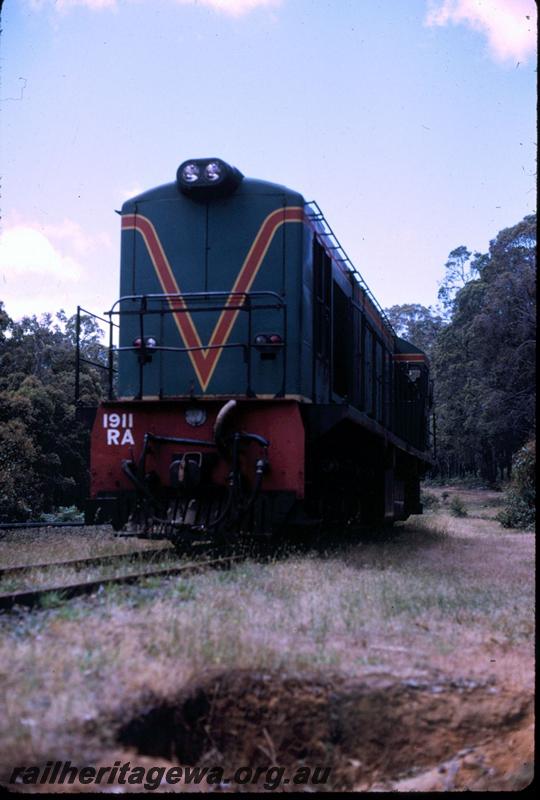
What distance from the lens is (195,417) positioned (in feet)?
27.4

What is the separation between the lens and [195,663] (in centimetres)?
373

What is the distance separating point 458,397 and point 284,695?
36010 millimetres

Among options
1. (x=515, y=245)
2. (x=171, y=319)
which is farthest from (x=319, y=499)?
(x=515, y=245)

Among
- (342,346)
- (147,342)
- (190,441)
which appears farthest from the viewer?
(342,346)

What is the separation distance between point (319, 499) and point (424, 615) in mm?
4144

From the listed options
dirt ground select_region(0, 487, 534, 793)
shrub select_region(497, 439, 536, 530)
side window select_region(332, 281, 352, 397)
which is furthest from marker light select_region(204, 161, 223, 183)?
shrub select_region(497, 439, 536, 530)

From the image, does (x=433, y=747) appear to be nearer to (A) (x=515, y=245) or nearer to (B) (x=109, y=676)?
(B) (x=109, y=676)

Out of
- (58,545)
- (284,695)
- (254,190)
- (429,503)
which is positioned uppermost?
(254,190)

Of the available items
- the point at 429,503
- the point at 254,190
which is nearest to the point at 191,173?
the point at 254,190

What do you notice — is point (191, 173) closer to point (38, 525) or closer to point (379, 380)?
point (379, 380)

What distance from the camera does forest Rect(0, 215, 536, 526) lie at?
17734mm

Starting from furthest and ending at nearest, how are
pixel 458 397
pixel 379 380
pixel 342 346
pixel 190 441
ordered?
pixel 458 397
pixel 379 380
pixel 342 346
pixel 190 441

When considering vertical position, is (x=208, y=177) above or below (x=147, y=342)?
above

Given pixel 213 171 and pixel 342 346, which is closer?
pixel 213 171
